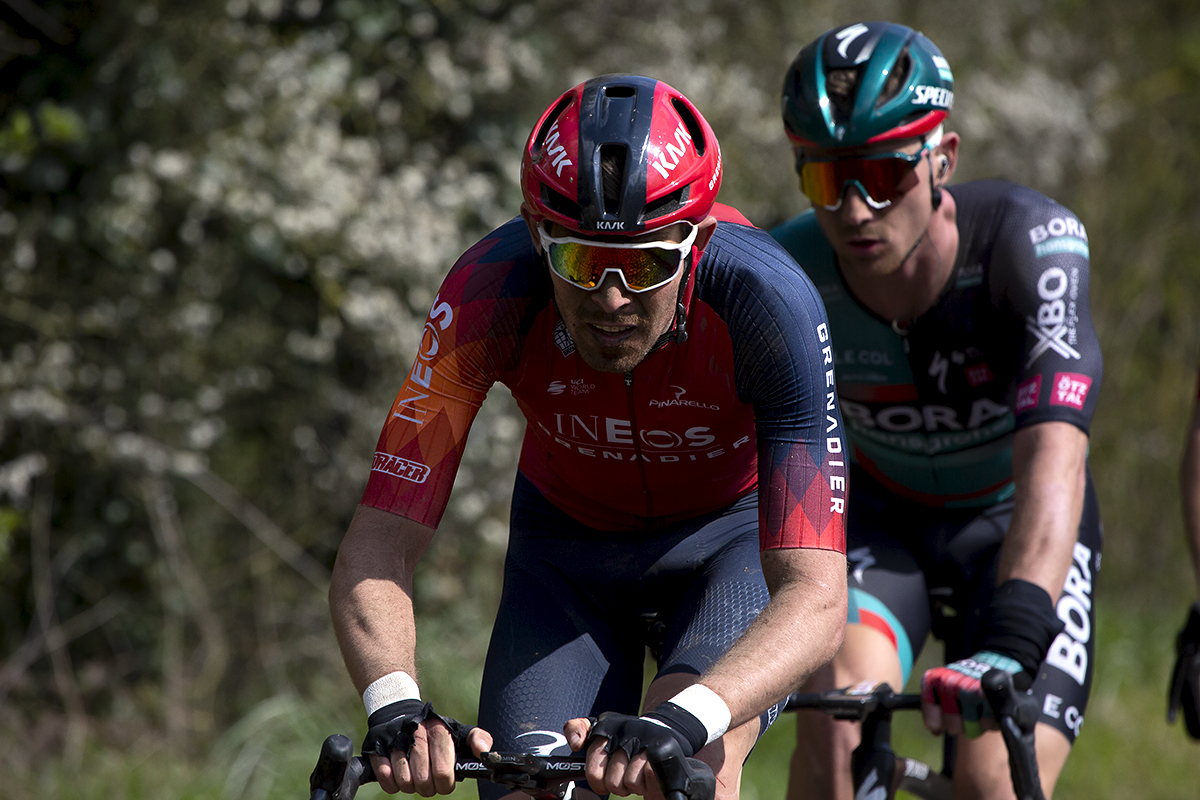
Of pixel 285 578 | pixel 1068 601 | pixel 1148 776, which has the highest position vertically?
pixel 1068 601

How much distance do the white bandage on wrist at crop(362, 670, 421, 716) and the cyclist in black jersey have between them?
1.48 m

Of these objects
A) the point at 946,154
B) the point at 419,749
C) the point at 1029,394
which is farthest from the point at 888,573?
the point at 419,749

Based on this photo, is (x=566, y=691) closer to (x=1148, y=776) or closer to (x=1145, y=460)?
(x=1148, y=776)

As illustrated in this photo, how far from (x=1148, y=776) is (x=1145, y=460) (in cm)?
340

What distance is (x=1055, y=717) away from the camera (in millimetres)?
3367

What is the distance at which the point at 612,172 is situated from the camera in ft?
8.10

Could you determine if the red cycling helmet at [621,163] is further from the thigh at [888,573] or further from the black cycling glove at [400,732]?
the thigh at [888,573]

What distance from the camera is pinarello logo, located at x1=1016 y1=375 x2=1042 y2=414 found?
3357 mm

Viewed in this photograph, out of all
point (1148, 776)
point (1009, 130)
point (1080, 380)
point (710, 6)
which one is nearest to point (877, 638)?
point (1080, 380)

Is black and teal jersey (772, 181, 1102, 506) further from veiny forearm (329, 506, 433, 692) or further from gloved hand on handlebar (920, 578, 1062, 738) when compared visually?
veiny forearm (329, 506, 433, 692)

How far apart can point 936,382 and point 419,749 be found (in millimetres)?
2171

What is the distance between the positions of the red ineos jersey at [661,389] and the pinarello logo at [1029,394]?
3.08ft

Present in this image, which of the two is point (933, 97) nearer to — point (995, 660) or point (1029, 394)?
point (1029, 394)

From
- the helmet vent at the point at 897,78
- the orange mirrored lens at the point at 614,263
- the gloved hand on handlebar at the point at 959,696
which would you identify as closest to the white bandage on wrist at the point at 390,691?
the orange mirrored lens at the point at 614,263
